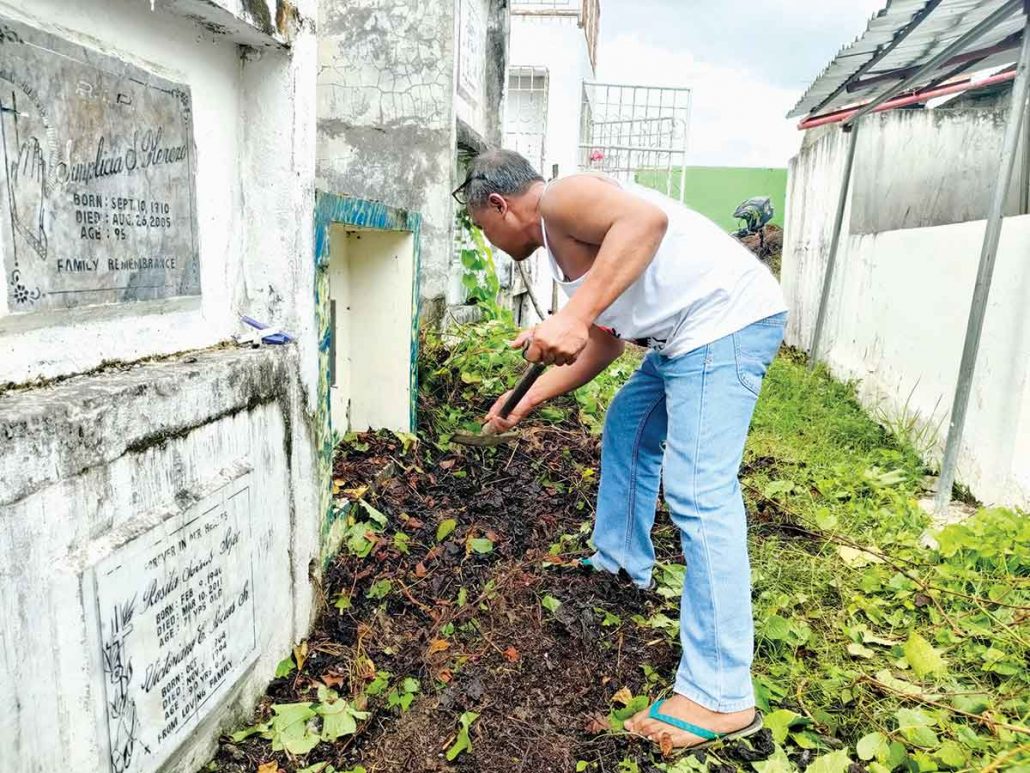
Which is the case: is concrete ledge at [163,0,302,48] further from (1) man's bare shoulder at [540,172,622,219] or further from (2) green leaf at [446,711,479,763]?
(2) green leaf at [446,711,479,763]

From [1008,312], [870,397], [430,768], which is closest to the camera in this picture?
[430,768]

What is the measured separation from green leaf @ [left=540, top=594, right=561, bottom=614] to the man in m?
0.64

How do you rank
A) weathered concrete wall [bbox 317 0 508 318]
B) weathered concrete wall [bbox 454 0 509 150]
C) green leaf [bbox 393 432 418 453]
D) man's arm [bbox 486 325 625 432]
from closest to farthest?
1. man's arm [bbox 486 325 625 432]
2. green leaf [bbox 393 432 418 453]
3. weathered concrete wall [bbox 317 0 508 318]
4. weathered concrete wall [bbox 454 0 509 150]

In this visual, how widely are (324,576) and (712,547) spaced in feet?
5.00

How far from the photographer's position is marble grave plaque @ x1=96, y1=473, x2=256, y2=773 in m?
1.61

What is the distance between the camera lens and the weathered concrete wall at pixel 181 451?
4.67 ft

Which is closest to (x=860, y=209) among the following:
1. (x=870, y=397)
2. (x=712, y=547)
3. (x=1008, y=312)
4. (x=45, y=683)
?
(x=870, y=397)

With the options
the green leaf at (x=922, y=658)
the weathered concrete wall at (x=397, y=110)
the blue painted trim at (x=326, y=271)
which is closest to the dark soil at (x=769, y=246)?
the weathered concrete wall at (x=397, y=110)

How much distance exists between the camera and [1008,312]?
12.6 feet

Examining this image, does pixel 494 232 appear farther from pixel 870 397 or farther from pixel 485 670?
pixel 870 397

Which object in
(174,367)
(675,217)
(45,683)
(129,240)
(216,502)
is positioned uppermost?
(675,217)

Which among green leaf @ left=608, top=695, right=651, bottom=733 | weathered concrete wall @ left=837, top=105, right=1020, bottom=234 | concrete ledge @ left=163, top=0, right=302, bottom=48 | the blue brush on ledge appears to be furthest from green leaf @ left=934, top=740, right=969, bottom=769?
weathered concrete wall @ left=837, top=105, right=1020, bottom=234

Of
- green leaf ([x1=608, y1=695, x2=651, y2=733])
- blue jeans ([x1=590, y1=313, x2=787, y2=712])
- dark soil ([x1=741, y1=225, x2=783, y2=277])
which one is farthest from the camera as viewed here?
dark soil ([x1=741, y1=225, x2=783, y2=277])

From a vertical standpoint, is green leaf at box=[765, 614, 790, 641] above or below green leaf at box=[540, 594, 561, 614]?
above
